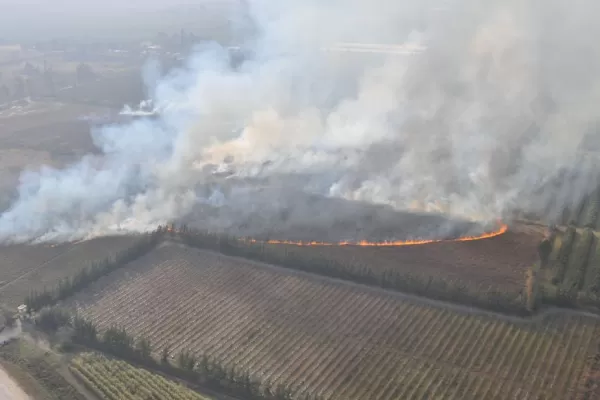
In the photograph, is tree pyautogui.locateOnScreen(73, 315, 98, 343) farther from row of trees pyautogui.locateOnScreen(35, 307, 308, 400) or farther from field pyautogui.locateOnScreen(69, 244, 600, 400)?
field pyautogui.locateOnScreen(69, 244, 600, 400)

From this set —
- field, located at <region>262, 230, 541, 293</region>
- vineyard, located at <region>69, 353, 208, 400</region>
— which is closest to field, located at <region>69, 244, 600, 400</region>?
vineyard, located at <region>69, 353, 208, 400</region>

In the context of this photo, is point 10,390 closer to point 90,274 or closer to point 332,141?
point 90,274

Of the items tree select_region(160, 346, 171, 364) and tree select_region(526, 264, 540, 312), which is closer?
tree select_region(160, 346, 171, 364)

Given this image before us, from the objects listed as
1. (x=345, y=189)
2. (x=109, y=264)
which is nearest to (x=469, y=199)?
(x=345, y=189)

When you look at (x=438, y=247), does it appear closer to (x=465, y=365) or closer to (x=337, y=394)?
(x=465, y=365)

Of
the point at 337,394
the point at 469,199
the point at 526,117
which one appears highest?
the point at 526,117

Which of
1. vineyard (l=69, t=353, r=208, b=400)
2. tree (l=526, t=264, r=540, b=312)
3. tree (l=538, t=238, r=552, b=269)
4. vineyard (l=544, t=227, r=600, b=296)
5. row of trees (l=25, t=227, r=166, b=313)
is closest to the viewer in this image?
vineyard (l=69, t=353, r=208, b=400)

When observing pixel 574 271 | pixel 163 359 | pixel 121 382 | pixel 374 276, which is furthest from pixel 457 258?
pixel 121 382
